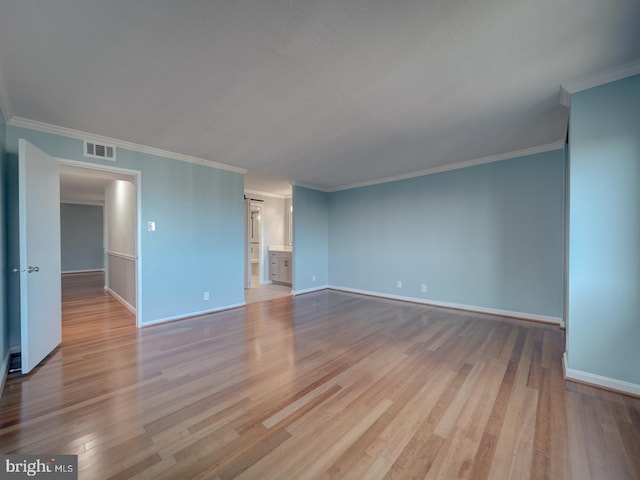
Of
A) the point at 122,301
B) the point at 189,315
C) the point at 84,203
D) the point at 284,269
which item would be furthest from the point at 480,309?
the point at 84,203

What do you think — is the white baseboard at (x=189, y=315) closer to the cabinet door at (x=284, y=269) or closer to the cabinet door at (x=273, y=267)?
the cabinet door at (x=284, y=269)

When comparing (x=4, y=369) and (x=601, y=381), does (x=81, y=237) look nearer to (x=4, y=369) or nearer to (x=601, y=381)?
(x=4, y=369)

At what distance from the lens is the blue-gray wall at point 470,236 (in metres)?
3.69

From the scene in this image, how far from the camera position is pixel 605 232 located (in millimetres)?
2107

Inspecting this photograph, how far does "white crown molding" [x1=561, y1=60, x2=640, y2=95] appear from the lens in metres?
1.99

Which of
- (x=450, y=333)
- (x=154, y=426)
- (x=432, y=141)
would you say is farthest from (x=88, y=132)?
(x=450, y=333)

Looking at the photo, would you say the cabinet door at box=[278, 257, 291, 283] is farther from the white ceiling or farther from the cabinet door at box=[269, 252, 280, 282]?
the white ceiling

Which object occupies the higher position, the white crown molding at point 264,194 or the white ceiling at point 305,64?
the white ceiling at point 305,64

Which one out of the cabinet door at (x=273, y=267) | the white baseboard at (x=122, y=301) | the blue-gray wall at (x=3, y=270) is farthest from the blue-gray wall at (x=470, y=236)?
the blue-gray wall at (x=3, y=270)

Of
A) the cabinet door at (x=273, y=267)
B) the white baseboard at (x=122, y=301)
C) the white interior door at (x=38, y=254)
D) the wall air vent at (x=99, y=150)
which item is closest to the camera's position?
the white interior door at (x=38, y=254)

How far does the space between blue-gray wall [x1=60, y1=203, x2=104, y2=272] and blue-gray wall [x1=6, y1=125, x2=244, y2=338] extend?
26.0ft

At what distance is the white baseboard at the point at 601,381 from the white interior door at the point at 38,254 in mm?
4700

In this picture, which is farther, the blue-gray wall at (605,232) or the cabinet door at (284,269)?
the cabinet door at (284,269)

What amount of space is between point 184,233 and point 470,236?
455 centimetres
